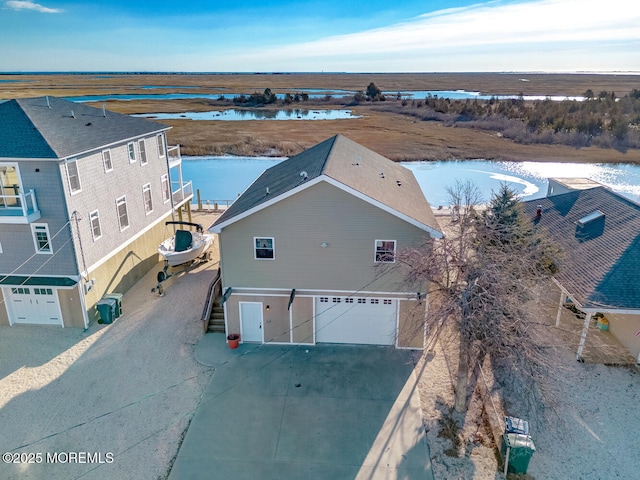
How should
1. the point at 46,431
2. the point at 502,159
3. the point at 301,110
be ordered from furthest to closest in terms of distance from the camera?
1. the point at 301,110
2. the point at 502,159
3. the point at 46,431

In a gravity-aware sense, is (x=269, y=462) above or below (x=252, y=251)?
below

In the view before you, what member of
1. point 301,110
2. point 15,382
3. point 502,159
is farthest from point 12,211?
point 301,110

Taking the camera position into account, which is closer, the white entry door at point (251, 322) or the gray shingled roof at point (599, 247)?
the gray shingled roof at point (599, 247)

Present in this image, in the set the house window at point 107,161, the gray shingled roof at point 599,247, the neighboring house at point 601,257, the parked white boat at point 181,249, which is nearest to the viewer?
the neighboring house at point 601,257

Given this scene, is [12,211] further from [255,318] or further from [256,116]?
[256,116]

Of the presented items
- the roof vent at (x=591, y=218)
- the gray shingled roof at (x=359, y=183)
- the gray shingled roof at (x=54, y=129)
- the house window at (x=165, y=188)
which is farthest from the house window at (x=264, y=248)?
the roof vent at (x=591, y=218)

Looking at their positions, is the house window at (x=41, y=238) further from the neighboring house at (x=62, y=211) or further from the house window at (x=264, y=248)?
the house window at (x=264, y=248)
